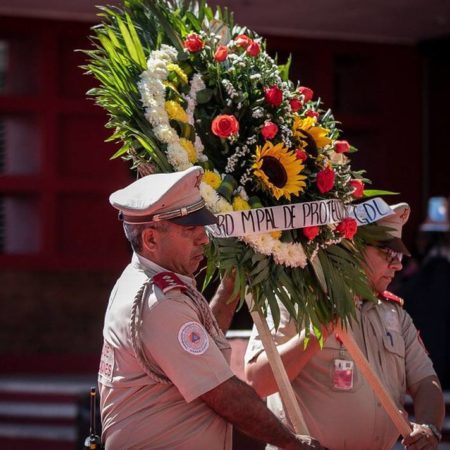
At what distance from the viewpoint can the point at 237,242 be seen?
4.16 metres

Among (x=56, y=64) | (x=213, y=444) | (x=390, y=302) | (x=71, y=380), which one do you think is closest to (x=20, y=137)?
(x=56, y=64)

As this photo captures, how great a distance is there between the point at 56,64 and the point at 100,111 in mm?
513

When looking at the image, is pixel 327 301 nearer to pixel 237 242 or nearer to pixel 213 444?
pixel 237 242

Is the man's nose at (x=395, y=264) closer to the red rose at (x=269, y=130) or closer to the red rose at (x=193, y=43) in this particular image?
the red rose at (x=269, y=130)

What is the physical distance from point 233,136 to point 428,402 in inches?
56.8

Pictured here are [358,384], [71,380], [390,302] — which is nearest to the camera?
[358,384]

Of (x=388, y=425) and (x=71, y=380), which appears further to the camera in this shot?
(x=71, y=380)

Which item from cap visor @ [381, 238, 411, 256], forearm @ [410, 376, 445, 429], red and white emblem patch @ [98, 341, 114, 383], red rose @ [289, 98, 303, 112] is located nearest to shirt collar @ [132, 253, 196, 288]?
red and white emblem patch @ [98, 341, 114, 383]

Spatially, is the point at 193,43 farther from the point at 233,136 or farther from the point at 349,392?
the point at 349,392

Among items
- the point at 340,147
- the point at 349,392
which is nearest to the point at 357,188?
the point at 340,147

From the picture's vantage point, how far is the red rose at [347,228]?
432cm

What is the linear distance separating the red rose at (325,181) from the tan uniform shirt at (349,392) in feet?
1.64

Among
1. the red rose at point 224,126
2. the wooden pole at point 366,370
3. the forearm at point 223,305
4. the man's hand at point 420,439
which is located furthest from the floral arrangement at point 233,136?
the man's hand at point 420,439

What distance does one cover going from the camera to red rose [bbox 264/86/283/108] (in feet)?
13.9
